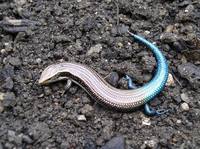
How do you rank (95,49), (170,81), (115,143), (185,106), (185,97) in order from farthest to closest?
(95,49), (170,81), (185,97), (185,106), (115,143)

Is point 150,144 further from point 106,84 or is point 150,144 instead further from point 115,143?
point 106,84

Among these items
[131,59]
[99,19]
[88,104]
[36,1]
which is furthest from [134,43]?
[36,1]

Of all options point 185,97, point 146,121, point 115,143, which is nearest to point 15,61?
point 115,143

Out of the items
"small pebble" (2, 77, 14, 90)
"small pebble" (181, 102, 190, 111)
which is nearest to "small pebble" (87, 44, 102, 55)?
"small pebble" (2, 77, 14, 90)

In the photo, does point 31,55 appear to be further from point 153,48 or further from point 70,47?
point 153,48

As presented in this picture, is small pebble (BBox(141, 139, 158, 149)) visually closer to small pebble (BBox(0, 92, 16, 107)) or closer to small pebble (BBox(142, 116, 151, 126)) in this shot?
small pebble (BBox(142, 116, 151, 126))
